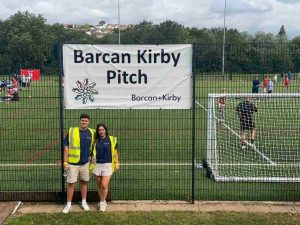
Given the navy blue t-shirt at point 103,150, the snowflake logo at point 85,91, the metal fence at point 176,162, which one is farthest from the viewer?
the metal fence at point 176,162

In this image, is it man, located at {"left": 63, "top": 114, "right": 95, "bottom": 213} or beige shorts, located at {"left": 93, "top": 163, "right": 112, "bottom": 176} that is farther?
beige shorts, located at {"left": 93, "top": 163, "right": 112, "bottom": 176}

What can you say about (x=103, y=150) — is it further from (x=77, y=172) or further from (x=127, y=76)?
(x=127, y=76)

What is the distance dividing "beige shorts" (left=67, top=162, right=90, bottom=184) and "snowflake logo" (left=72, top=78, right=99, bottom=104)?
1154 mm

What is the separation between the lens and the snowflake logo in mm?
8055

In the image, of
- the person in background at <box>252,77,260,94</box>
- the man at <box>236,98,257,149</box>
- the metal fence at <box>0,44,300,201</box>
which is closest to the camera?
the metal fence at <box>0,44,300,201</box>

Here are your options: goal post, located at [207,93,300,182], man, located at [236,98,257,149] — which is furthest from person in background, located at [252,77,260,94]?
man, located at [236,98,257,149]

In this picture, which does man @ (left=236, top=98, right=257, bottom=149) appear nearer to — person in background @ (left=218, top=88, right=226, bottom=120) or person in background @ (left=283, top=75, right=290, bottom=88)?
person in background @ (left=218, top=88, right=226, bottom=120)

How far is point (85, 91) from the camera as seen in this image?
8070 millimetres

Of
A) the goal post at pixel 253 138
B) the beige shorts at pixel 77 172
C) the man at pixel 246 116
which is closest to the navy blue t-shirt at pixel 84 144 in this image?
the beige shorts at pixel 77 172

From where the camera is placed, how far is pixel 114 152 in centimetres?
803

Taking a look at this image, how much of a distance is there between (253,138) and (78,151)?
604 centimetres

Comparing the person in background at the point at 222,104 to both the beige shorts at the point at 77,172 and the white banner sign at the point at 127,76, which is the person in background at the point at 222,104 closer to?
the white banner sign at the point at 127,76

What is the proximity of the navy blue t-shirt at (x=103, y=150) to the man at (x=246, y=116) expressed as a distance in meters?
4.42

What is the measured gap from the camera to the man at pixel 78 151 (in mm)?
7848
